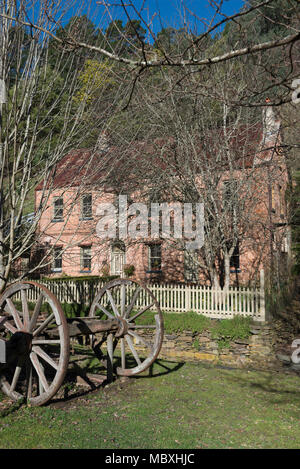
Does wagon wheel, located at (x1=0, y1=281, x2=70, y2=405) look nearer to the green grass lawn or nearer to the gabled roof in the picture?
the green grass lawn

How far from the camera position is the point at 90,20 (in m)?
7.07

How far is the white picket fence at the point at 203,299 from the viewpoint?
10609 millimetres

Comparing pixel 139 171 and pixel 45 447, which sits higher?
pixel 139 171

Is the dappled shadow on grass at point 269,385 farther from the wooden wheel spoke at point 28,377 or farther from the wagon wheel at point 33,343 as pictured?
the wooden wheel spoke at point 28,377

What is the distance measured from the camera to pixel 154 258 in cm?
2058

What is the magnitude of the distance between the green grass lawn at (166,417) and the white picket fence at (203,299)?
2807mm

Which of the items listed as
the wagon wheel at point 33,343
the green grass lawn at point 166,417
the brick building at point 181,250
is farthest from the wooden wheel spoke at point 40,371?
the brick building at point 181,250

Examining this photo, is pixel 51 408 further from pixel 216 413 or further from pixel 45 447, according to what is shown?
pixel 216 413

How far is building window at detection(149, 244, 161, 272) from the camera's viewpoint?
66.4 feet

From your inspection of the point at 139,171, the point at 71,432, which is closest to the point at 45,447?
the point at 71,432

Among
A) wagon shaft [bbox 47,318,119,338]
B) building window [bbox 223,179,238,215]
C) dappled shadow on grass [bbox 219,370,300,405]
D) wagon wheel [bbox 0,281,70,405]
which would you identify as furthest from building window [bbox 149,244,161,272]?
wagon wheel [bbox 0,281,70,405]

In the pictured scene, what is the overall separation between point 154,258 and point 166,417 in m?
14.8
